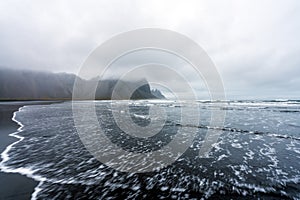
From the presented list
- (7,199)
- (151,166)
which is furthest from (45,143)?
(151,166)

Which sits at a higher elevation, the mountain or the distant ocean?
the mountain

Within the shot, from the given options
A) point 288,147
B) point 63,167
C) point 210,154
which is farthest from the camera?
point 288,147

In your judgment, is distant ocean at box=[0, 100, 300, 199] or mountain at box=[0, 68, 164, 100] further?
mountain at box=[0, 68, 164, 100]

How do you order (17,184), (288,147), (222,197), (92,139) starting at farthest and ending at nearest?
(92,139) < (288,147) < (17,184) < (222,197)

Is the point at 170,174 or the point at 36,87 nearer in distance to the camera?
the point at 170,174

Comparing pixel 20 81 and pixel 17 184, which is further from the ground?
pixel 20 81

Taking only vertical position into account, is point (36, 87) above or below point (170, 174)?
above

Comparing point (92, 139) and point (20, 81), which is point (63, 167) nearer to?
point (92, 139)

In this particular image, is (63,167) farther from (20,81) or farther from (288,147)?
(20,81)

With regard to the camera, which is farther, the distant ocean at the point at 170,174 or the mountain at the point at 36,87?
the mountain at the point at 36,87

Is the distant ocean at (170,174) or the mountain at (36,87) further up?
the mountain at (36,87)

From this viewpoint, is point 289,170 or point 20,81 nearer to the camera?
point 289,170

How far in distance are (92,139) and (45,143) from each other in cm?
279

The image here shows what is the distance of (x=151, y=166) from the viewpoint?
21.7 feet
